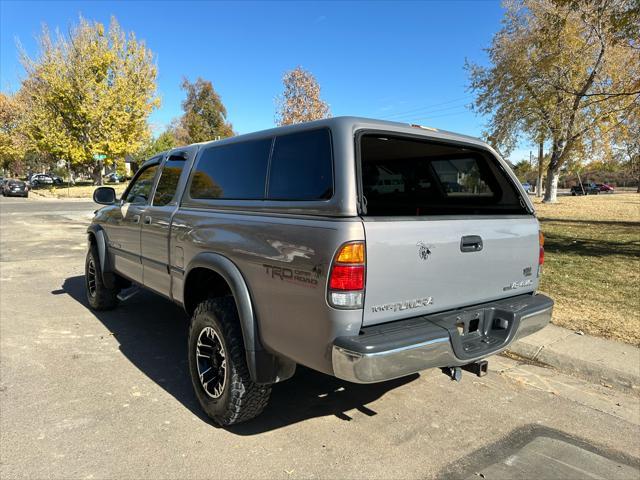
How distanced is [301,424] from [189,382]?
1162 millimetres

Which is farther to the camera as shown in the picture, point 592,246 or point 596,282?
point 592,246

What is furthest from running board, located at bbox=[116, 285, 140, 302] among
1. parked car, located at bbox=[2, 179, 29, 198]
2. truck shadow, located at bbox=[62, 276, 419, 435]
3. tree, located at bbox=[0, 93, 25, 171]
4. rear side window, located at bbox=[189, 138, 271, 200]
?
tree, located at bbox=[0, 93, 25, 171]

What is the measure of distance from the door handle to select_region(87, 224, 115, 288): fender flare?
165 inches

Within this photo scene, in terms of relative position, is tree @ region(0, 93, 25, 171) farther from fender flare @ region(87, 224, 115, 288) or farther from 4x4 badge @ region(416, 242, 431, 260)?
4x4 badge @ region(416, 242, 431, 260)

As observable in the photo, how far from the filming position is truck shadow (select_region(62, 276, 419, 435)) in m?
3.43

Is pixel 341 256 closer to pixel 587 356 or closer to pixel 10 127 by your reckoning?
pixel 587 356

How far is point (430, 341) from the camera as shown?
252 cm

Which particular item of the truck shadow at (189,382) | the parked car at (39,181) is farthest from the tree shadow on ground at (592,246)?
the parked car at (39,181)

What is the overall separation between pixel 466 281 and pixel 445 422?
3.68 ft

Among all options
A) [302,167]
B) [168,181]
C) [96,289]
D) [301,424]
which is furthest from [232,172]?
[96,289]

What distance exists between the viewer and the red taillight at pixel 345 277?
2363 millimetres

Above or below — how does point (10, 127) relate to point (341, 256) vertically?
above

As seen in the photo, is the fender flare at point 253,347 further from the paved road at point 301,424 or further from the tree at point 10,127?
the tree at point 10,127

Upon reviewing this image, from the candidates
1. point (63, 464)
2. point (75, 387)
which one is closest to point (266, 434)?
point (63, 464)
